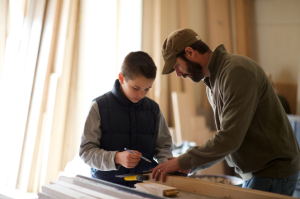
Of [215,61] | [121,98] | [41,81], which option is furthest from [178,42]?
[41,81]

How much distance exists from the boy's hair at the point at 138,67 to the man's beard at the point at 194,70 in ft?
0.59

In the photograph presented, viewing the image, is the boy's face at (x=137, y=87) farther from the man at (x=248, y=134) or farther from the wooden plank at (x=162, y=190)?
the wooden plank at (x=162, y=190)

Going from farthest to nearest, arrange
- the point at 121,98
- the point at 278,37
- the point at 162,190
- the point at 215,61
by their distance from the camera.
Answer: the point at 278,37 → the point at 121,98 → the point at 215,61 → the point at 162,190

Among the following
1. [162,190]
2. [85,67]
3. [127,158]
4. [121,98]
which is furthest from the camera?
[85,67]

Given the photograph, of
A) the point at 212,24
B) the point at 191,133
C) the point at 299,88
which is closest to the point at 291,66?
the point at 299,88

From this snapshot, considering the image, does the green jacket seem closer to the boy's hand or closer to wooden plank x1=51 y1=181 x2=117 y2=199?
the boy's hand

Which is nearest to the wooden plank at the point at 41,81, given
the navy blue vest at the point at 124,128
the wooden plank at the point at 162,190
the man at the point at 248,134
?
the navy blue vest at the point at 124,128

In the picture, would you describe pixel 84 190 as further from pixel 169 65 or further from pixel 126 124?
pixel 169 65

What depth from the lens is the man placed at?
3.51 ft

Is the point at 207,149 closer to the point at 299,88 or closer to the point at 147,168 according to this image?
the point at 147,168

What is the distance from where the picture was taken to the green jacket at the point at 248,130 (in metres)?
1.07

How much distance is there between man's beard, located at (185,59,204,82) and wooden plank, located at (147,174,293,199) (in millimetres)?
522

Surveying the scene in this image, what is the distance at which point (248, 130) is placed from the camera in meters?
1.17

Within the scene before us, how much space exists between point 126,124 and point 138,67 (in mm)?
297
